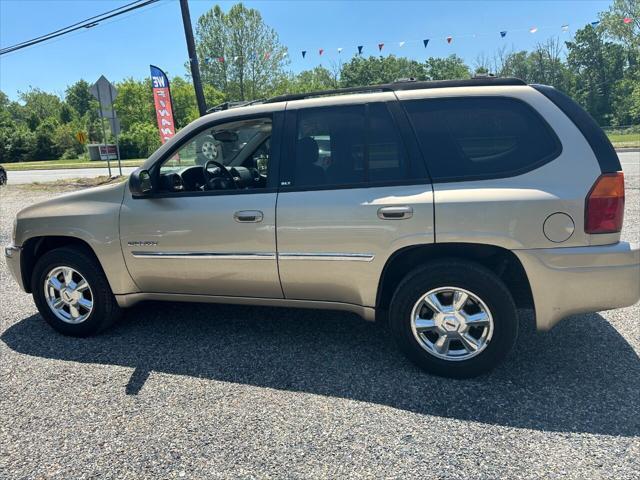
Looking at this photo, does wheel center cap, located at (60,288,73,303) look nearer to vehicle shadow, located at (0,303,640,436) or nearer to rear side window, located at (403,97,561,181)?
vehicle shadow, located at (0,303,640,436)

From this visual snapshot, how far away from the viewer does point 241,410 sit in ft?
9.20

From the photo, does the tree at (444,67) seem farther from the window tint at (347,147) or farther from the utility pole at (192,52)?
the window tint at (347,147)

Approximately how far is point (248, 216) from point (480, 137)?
1.61m

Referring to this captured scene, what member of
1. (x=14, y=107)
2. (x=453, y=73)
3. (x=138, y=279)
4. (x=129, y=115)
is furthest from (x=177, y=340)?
(x=14, y=107)

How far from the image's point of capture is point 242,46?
43.6 metres

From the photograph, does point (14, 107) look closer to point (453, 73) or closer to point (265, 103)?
point (453, 73)

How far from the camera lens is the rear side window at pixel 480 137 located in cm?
283

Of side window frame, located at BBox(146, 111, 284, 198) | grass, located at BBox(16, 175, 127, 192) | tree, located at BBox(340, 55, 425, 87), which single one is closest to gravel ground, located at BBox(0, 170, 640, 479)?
side window frame, located at BBox(146, 111, 284, 198)

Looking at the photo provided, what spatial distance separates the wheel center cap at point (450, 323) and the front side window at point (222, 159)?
157 cm

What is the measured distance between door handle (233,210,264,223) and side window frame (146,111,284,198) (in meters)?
0.14

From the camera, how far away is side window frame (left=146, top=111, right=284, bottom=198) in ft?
10.7

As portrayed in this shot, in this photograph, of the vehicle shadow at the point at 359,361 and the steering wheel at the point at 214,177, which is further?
the steering wheel at the point at 214,177

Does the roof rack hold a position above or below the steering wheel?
above

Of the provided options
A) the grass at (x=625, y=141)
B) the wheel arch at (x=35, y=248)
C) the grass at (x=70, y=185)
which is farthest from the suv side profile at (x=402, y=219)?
the grass at (x=625, y=141)
